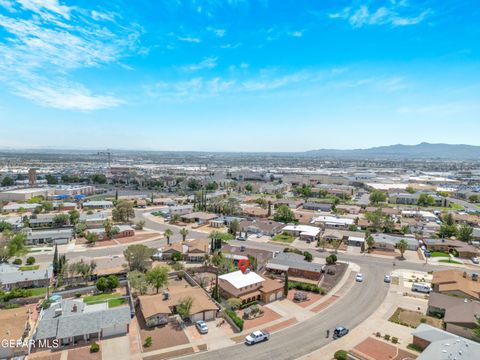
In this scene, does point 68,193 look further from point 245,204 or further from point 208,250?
point 208,250

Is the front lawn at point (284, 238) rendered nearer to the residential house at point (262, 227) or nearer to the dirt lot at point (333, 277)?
the residential house at point (262, 227)

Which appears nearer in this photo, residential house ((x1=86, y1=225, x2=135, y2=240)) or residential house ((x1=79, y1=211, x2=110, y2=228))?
residential house ((x1=86, y1=225, x2=135, y2=240))

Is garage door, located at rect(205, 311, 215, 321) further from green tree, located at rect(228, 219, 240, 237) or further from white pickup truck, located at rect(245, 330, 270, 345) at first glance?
green tree, located at rect(228, 219, 240, 237)

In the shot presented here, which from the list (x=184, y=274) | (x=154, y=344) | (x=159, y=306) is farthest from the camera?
(x=184, y=274)

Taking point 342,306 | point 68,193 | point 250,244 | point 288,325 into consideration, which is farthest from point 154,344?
point 68,193

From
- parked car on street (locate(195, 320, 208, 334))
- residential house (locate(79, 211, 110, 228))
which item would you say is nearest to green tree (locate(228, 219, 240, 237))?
residential house (locate(79, 211, 110, 228))

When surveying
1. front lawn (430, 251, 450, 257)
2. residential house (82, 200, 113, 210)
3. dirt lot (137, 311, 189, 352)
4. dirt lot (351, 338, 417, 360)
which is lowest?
front lawn (430, 251, 450, 257)
